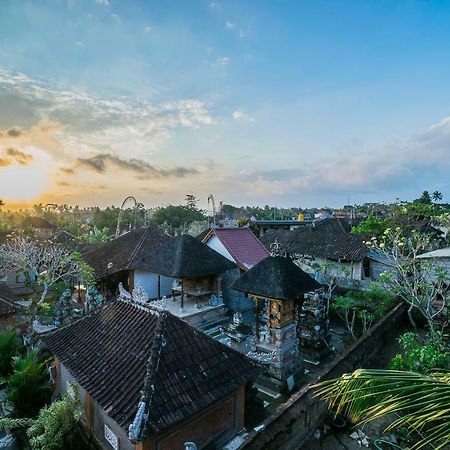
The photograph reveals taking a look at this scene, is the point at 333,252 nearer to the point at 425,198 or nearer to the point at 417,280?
the point at 417,280

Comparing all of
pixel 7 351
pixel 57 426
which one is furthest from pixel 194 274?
pixel 57 426

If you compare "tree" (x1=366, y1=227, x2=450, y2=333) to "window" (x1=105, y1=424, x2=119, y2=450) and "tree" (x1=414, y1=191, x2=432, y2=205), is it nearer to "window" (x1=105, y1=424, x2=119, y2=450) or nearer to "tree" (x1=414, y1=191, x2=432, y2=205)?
"window" (x1=105, y1=424, x2=119, y2=450)

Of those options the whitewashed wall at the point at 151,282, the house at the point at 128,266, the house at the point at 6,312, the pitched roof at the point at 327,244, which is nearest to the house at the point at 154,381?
the house at the point at 128,266

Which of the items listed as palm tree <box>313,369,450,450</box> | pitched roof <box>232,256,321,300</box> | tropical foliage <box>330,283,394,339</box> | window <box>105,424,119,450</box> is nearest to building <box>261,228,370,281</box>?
tropical foliage <box>330,283,394,339</box>

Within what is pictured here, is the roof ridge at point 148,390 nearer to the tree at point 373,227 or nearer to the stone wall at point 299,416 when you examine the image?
the stone wall at point 299,416

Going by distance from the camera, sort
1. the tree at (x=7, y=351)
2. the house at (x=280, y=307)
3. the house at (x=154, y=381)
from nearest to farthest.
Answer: the house at (x=154, y=381) → the house at (x=280, y=307) → the tree at (x=7, y=351)

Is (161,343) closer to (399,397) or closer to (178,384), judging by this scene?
(178,384)
